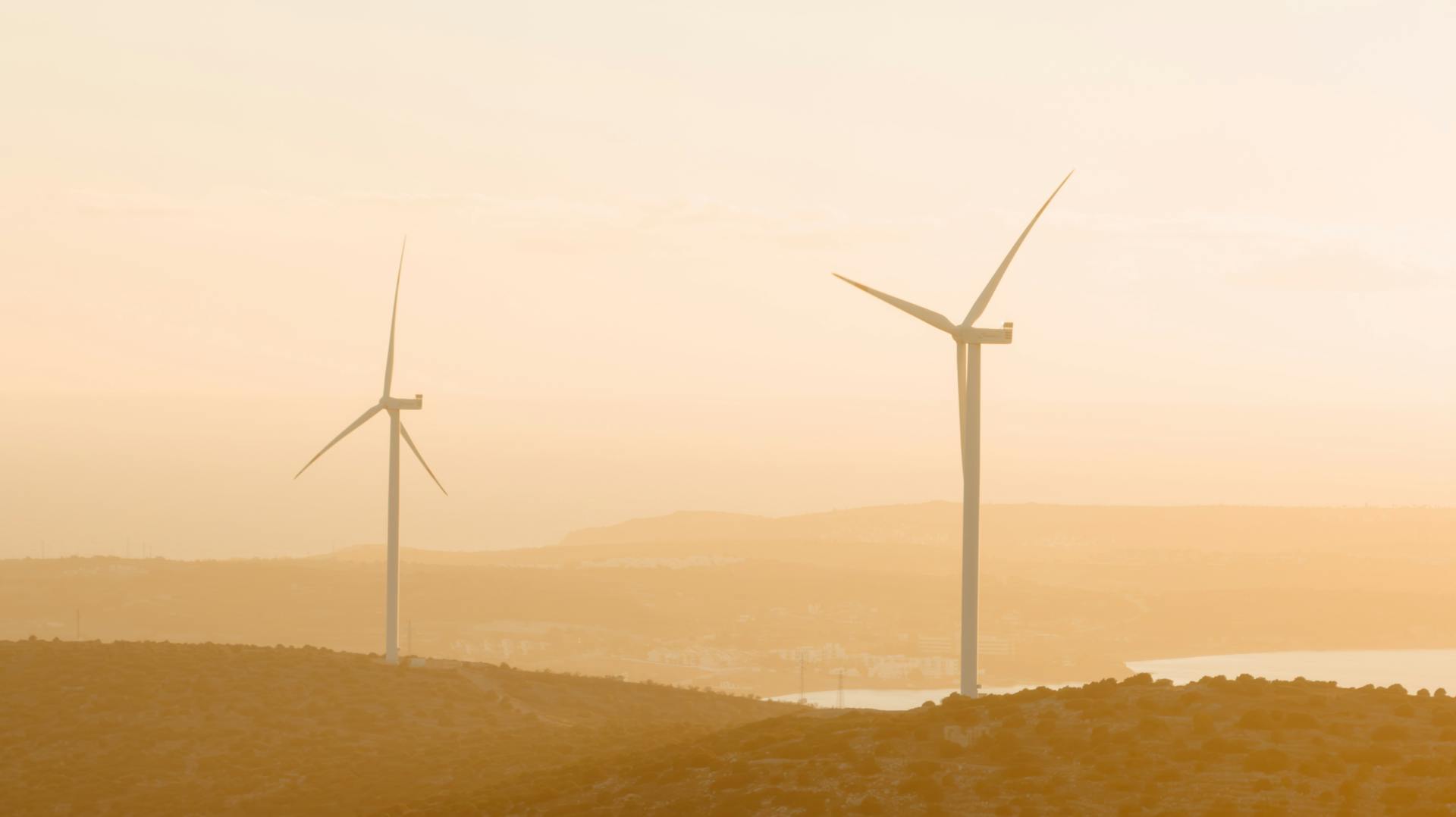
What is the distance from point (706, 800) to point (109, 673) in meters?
55.2

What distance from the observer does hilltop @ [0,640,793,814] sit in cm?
6281

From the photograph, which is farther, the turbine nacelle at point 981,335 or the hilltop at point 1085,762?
the turbine nacelle at point 981,335

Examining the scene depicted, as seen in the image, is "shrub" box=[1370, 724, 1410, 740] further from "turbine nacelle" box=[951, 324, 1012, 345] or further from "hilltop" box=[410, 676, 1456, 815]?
"turbine nacelle" box=[951, 324, 1012, 345]

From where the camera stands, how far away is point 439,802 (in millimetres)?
53812

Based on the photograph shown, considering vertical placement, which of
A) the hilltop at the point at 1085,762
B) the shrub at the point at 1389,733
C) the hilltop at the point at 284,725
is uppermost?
the shrub at the point at 1389,733

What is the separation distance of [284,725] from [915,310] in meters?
44.4

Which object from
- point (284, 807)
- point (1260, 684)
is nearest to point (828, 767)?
point (1260, 684)

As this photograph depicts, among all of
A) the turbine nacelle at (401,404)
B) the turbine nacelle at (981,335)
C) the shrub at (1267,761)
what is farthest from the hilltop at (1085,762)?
the turbine nacelle at (401,404)

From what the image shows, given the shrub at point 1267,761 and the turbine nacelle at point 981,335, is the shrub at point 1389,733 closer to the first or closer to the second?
the shrub at point 1267,761

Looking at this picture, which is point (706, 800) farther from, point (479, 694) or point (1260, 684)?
point (479, 694)

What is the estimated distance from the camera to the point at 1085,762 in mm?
41469

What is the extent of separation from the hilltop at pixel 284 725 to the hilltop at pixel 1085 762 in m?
13.1

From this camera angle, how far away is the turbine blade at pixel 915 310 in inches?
2098

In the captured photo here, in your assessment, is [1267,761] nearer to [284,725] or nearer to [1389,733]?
[1389,733]
